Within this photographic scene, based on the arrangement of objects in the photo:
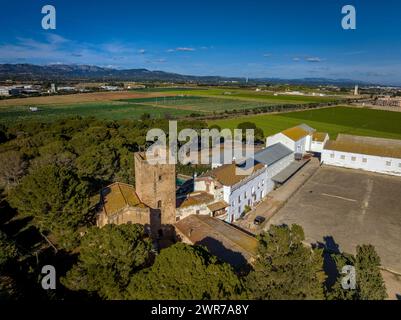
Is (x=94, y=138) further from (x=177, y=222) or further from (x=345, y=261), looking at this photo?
(x=345, y=261)

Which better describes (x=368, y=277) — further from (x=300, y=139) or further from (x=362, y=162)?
(x=300, y=139)

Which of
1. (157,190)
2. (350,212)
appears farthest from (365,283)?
(350,212)

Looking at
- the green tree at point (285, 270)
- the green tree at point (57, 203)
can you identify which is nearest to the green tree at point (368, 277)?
the green tree at point (285, 270)

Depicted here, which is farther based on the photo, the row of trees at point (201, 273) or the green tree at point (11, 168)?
the green tree at point (11, 168)

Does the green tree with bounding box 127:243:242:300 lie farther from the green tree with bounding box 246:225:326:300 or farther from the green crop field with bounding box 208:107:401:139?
the green crop field with bounding box 208:107:401:139

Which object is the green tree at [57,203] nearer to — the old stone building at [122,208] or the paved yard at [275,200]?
the old stone building at [122,208]

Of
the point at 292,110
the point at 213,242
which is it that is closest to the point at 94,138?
the point at 213,242
